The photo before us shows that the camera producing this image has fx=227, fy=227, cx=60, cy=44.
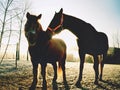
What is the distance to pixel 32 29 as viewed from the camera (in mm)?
7012

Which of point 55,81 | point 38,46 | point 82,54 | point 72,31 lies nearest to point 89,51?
point 82,54

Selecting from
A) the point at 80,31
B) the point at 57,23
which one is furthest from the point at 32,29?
the point at 80,31

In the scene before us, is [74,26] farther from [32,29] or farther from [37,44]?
[32,29]

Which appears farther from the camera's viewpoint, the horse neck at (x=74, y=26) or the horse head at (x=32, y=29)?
the horse neck at (x=74, y=26)

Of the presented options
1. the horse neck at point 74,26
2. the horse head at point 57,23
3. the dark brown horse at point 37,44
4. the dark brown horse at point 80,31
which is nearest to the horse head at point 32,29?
the dark brown horse at point 37,44

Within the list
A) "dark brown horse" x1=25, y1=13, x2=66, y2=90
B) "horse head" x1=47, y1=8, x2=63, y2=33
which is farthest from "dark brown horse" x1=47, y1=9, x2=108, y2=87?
"dark brown horse" x1=25, y1=13, x2=66, y2=90

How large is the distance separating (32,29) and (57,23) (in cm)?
159

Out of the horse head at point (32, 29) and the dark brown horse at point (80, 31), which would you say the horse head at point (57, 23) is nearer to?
the dark brown horse at point (80, 31)

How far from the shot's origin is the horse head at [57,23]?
8234 mm

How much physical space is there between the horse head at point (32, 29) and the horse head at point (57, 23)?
98 centimetres

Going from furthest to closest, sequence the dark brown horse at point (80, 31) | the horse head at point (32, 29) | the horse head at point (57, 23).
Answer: the dark brown horse at point (80, 31), the horse head at point (57, 23), the horse head at point (32, 29)

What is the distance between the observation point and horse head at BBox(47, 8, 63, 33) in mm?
8234

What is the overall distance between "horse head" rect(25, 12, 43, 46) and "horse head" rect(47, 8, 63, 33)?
0.98 meters

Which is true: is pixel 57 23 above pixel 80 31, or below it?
above
